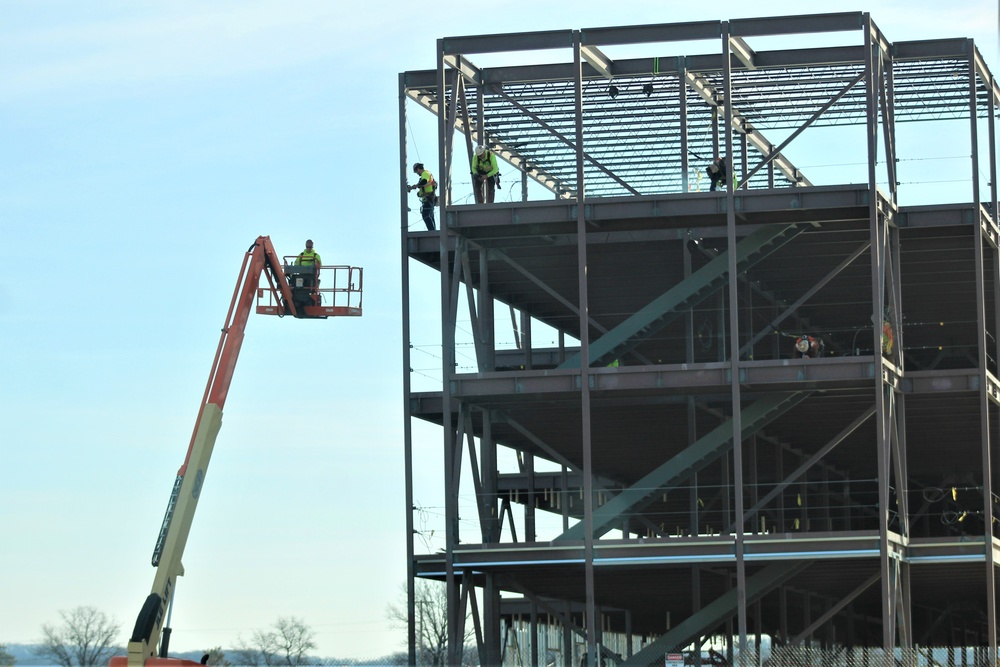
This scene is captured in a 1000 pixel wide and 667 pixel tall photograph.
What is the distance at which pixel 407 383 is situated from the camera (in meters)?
37.4

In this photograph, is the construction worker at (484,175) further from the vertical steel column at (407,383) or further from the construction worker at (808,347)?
the construction worker at (808,347)

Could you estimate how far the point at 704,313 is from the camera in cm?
4359

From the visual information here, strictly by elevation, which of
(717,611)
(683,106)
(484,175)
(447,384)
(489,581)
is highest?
(683,106)

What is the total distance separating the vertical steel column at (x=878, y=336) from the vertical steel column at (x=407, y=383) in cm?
993

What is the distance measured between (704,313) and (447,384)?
34.3ft

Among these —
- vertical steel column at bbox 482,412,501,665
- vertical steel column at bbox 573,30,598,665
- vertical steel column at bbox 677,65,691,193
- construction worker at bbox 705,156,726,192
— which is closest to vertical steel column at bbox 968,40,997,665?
construction worker at bbox 705,156,726,192

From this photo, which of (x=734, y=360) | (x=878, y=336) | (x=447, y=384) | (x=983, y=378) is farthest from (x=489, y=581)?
(x=983, y=378)

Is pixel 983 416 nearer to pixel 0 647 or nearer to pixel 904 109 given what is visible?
pixel 904 109

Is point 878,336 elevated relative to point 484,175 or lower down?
lower down

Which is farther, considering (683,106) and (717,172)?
(683,106)

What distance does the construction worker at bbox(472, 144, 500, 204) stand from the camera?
37.2m

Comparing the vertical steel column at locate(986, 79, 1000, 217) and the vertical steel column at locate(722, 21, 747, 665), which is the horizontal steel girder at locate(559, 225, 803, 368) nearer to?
the vertical steel column at locate(722, 21, 747, 665)

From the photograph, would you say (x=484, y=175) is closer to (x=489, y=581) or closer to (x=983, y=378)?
(x=489, y=581)

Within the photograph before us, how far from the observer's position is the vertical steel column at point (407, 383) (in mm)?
36438
